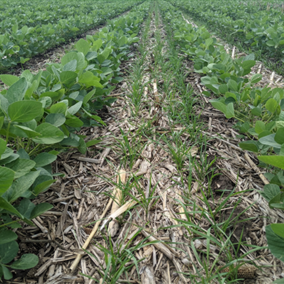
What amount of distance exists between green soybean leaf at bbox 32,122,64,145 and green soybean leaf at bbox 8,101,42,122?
0.09 meters

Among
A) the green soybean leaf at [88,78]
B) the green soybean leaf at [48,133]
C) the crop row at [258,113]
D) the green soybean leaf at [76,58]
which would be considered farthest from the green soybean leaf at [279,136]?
the green soybean leaf at [76,58]

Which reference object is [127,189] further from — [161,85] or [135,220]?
[161,85]

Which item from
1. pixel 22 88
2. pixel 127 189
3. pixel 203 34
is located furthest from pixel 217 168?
pixel 203 34

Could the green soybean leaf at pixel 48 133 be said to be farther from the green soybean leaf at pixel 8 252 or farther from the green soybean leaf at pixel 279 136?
the green soybean leaf at pixel 279 136

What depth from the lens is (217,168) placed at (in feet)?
4.82

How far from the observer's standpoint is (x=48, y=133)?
3.12 feet

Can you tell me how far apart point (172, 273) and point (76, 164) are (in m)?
0.96

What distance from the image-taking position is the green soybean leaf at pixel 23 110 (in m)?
0.79

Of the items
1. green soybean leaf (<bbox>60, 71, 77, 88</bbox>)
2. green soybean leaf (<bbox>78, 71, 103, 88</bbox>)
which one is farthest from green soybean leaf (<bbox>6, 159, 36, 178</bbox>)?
green soybean leaf (<bbox>78, 71, 103, 88</bbox>)

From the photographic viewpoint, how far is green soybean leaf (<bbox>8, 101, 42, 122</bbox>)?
2.60 ft

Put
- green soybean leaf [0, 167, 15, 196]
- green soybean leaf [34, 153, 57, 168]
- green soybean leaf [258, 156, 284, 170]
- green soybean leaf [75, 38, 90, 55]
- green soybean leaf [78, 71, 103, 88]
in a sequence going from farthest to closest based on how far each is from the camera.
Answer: green soybean leaf [75, 38, 90, 55]
green soybean leaf [78, 71, 103, 88]
green soybean leaf [34, 153, 57, 168]
green soybean leaf [258, 156, 284, 170]
green soybean leaf [0, 167, 15, 196]

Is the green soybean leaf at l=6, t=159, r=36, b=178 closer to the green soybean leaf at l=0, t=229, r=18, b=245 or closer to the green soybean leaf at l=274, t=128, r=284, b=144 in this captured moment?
the green soybean leaf at l=0, t=229, r=18, b=245

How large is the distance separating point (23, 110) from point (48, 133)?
0.16 metres

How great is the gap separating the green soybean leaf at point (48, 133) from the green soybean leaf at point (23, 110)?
95 mm
